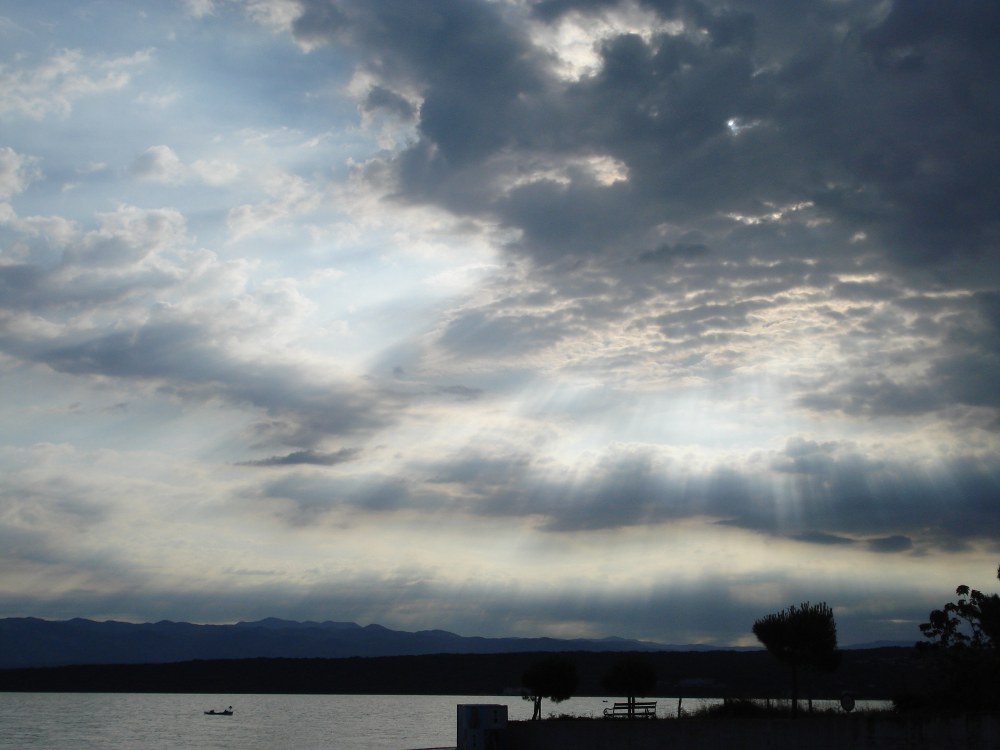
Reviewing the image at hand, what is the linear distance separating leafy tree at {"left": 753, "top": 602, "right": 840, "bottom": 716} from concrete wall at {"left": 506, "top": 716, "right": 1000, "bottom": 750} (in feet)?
24.8

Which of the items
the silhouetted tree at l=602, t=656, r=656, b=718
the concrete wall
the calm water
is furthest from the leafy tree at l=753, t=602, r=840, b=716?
the calm water

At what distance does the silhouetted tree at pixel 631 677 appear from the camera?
5203cm

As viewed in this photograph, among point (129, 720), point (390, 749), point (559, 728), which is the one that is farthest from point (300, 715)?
point (559, 728)

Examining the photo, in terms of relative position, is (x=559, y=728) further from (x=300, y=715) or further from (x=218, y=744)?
(x=300, y=715)

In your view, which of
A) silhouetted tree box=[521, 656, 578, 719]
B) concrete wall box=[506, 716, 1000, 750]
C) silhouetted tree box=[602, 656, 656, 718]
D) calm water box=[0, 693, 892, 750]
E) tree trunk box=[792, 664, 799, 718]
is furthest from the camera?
calm water box=[0, 693, 892, 750]

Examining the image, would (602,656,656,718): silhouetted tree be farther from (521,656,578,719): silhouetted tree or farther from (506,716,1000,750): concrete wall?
(506,716,1000,750): concrete wall

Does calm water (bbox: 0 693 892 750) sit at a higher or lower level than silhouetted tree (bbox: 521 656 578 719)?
lower

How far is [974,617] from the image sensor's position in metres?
36.2

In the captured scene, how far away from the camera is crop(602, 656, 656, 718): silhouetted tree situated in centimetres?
5203

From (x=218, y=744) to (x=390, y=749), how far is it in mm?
22719

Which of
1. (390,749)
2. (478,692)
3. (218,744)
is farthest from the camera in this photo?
(478,692)

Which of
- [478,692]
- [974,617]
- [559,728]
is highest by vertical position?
[974,617]

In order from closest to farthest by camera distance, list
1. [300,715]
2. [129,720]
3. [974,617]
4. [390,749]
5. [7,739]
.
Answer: [974,617] < [390,749] < [7,739] < [129,720] < [300,715]

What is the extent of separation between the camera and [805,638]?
125 feet
